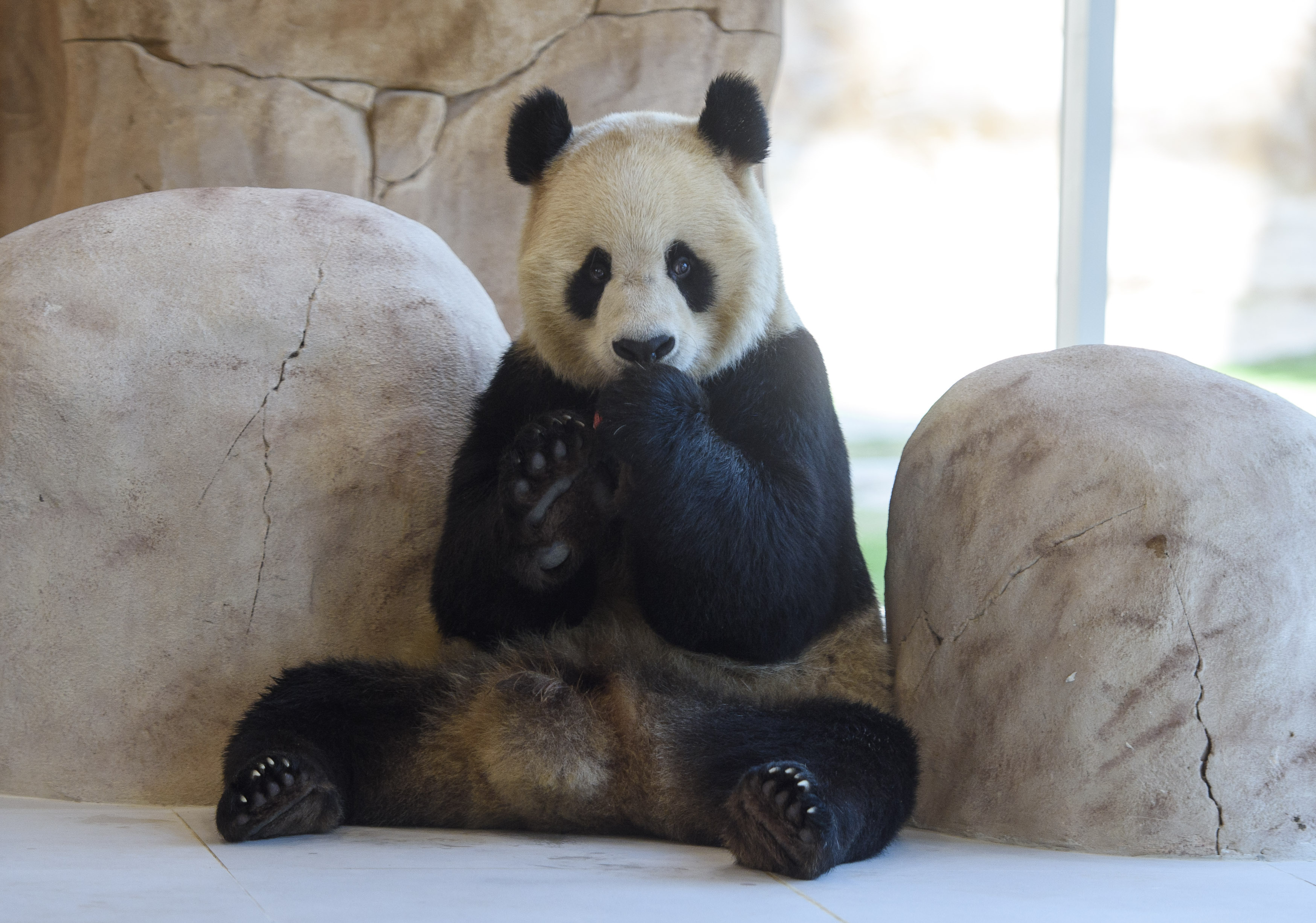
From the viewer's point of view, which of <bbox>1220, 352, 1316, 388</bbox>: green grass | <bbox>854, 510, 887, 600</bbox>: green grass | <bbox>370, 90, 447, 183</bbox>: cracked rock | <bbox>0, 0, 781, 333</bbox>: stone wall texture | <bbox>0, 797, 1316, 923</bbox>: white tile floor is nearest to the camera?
<bbox>0, 797, 1316, 923</bbox>: white tile floor

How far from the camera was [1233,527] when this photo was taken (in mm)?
2303

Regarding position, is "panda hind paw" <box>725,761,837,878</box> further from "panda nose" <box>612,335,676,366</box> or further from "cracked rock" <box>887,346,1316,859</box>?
"panda nose" <box>612,335,676,366</box>

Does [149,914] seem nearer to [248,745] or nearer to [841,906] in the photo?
[248,745]

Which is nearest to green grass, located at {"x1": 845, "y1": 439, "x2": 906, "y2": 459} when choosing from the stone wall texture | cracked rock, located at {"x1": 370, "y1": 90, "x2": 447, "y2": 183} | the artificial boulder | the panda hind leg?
the stone wall texture

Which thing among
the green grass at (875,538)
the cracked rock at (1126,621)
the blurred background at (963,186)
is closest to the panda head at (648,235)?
the cracked rock at (1126,621)

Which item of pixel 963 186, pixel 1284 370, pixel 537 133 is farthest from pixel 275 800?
pixel 1284 370

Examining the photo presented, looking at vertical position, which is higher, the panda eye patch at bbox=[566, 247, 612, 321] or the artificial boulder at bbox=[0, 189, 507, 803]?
the panda eye patch at bbox=[566, 247, 612, 321]

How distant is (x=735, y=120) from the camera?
260 cm

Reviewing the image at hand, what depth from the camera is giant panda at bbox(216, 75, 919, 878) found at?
7.37ft

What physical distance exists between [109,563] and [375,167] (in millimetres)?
2419

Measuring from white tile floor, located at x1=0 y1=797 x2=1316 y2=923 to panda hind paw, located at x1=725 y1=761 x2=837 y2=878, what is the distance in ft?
0.10

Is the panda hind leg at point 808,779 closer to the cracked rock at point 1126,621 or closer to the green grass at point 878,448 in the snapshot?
the cracked rock at point 1126,621

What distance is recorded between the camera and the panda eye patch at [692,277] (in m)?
2.49

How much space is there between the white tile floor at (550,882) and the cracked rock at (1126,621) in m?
0.12
